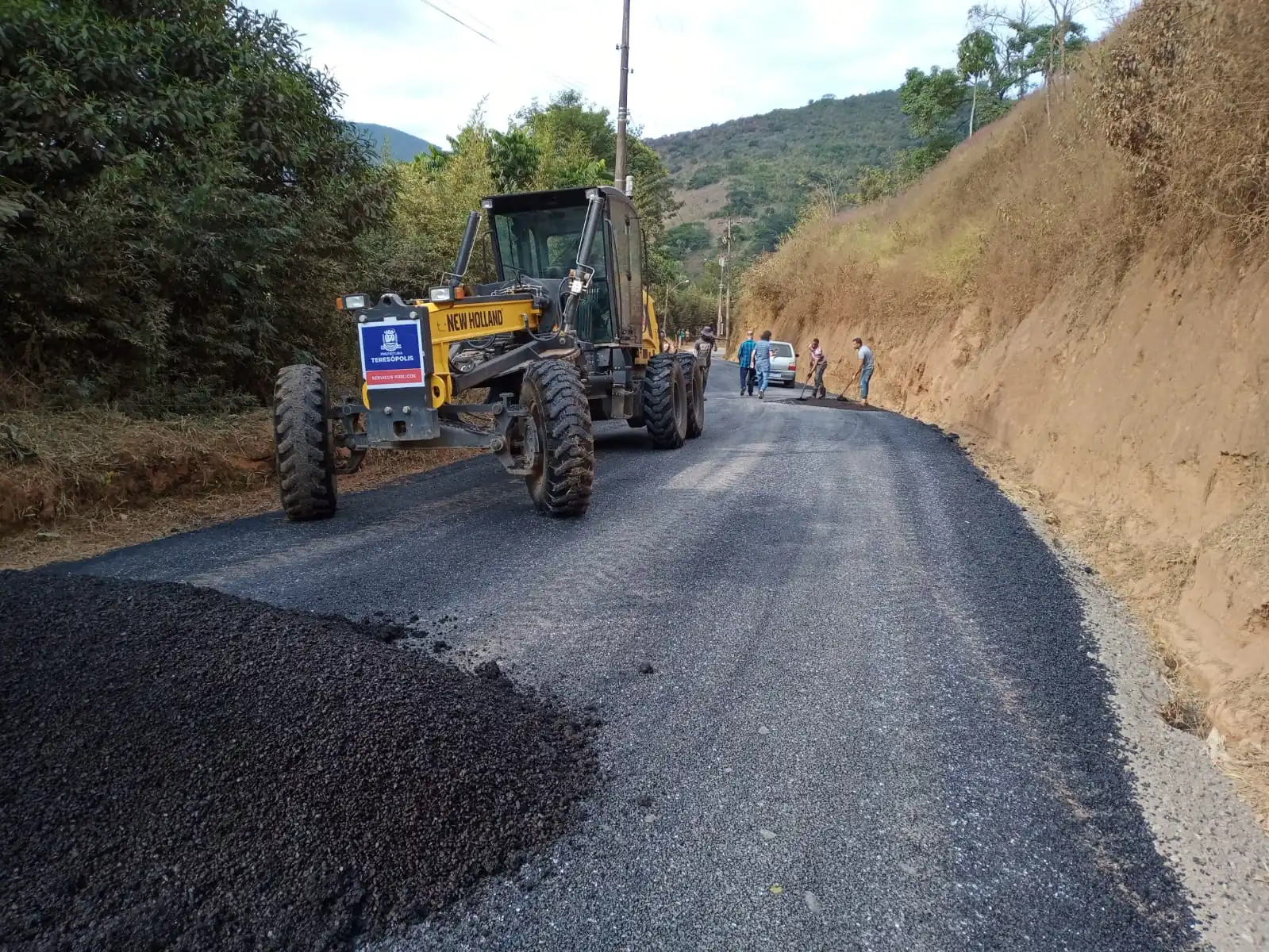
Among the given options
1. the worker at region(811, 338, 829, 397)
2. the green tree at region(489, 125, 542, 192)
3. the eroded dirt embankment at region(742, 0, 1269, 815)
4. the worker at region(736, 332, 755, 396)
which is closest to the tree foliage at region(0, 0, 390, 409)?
the eroded dirt embankment at region(742, 0, 1269, 815)

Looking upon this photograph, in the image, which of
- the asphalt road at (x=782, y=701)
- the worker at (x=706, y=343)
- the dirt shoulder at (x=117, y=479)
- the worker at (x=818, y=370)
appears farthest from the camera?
the worker at (x=818, y=370)

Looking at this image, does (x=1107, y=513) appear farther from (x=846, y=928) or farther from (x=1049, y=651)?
(x=846, y=928)

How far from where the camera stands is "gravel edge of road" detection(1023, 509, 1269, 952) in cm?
247

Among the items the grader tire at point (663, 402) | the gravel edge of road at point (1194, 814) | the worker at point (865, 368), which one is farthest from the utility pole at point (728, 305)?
the gravel edge of road at point (1194, 814)

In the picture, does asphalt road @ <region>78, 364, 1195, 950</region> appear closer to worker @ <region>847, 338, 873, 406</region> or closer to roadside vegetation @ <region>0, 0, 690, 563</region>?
roadside vegetation @ <region>0, 0, 690, 563</region>

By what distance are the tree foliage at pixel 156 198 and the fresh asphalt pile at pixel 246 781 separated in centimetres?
466

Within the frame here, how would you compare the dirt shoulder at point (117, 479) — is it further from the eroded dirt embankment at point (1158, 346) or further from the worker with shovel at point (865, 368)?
the worker with shovel at point (865, 368)

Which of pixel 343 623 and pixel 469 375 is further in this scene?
pixel 469 375

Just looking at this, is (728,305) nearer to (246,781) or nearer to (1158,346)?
(1158,346)

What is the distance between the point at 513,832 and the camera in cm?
270

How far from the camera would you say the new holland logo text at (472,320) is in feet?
22.3

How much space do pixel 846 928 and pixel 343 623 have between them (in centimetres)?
292

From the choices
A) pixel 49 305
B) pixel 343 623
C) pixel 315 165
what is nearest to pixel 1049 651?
pixel 343 623

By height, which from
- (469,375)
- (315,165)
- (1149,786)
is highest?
(315,165)
